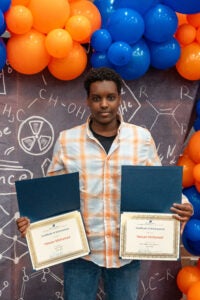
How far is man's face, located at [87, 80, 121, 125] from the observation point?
1311 millimetres

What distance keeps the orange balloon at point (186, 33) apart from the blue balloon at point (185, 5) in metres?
0.10

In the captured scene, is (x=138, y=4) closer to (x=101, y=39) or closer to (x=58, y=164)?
(x=101, y=39)

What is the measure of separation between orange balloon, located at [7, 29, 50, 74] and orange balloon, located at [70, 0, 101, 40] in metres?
0.18

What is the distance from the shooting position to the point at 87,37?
1.56 metres

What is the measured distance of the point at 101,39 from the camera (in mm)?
1553

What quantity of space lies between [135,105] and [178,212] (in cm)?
70

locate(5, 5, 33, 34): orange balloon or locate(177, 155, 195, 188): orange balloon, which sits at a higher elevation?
locate(5, 5, 33, 34): orange balloon

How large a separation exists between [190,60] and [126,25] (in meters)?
0.36

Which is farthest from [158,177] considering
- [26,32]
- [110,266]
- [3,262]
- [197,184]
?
[3,262]

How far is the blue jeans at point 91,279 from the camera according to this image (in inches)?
56.2

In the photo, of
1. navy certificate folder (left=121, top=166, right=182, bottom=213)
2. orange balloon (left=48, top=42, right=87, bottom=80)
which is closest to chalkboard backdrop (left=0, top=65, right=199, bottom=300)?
orange balloon (left=48, top=42, right=87, bottom=80)

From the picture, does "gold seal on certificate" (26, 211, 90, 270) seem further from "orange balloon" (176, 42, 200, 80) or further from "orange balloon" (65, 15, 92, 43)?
"orange balloon" (176, 42, 200, 80)

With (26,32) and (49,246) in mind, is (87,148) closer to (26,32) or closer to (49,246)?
(49,246)

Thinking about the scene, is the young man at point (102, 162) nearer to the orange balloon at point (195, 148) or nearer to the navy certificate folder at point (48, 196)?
the navy certificate folder at point (48, 196)
